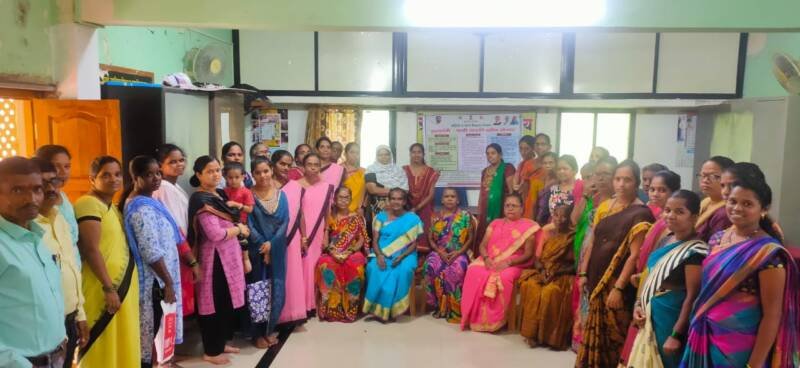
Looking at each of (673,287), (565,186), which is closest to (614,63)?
(565,186)

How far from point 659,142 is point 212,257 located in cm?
499

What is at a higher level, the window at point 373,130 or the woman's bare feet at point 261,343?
the window at point 373,130

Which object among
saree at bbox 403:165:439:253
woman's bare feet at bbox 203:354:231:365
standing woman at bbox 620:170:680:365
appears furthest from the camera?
saree at bbox 403:165:439:253

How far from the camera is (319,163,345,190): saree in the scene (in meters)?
4.73

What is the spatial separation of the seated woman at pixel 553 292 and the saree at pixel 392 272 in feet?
2.96

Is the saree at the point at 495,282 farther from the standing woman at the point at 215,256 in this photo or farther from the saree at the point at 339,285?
the standing woman at the point at 215,256

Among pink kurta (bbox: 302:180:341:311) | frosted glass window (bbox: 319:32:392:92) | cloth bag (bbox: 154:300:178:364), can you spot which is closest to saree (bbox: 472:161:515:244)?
pink kurta (bbox: 302:180:341:311)

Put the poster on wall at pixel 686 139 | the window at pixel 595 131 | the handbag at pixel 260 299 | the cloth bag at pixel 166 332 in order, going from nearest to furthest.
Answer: the cloth bag at pixel 166 332, the handbag at pixel 260 299, the poster on wall at pixel 686 139, the window at pixel 595 131

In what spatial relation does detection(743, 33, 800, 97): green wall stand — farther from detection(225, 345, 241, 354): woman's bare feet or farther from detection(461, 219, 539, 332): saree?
detection(225, 345, 241, 354): woman's bare feet

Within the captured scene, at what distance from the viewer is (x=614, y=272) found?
2.93 metres

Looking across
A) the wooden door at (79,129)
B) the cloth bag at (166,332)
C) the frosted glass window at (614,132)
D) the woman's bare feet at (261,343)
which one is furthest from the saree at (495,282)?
the frosted glass window at (614,132)

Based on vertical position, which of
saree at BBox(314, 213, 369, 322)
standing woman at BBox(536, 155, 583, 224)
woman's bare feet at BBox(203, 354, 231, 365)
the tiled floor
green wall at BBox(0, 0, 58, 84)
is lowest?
the tiled floor

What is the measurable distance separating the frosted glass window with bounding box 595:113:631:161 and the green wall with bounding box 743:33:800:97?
130 cm

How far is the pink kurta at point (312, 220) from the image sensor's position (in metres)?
4.30
